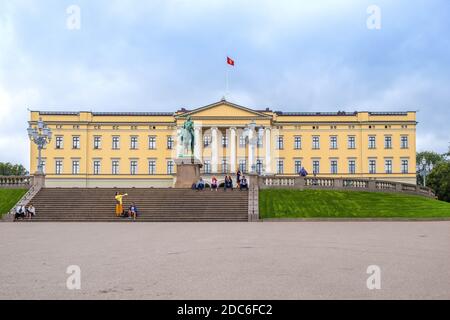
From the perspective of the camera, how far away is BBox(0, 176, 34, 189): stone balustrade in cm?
4766

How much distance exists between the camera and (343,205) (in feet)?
134

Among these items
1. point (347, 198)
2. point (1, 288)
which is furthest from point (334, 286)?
point (347, 198)

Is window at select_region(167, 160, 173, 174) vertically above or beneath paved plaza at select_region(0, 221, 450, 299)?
above

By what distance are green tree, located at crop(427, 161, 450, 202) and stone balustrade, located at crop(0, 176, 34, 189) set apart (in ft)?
226

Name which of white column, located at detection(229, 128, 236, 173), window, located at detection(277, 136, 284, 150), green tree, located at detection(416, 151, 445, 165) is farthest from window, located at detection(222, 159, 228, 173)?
green tree, located at detection(416, 151, 445, 165)

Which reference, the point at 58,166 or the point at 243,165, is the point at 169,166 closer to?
the point at 243,165

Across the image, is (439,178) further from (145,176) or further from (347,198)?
(347,198)

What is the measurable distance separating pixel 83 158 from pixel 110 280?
285 ft

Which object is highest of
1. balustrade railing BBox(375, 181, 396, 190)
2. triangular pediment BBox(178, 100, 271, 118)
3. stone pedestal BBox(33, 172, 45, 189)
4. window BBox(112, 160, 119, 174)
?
triangular pediment BBox(178, 100, 271, 118)

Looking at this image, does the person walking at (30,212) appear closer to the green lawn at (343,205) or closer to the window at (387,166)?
the green lawn at (343,205)

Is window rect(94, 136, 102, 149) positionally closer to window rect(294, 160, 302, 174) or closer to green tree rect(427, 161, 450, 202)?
window rect(294, 160, 302, 174)

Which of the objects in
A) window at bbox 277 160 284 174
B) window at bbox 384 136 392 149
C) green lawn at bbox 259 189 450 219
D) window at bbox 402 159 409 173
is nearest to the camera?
green lawn at bbox 259 189 450 219

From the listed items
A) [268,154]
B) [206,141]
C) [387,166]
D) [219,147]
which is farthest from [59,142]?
[387,166]

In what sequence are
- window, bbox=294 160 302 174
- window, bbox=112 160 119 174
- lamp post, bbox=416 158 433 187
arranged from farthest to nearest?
window, bbox=294 160 302 174
window, bbox=112 160 119 174
lamp post, bbox=416 158 433 187
